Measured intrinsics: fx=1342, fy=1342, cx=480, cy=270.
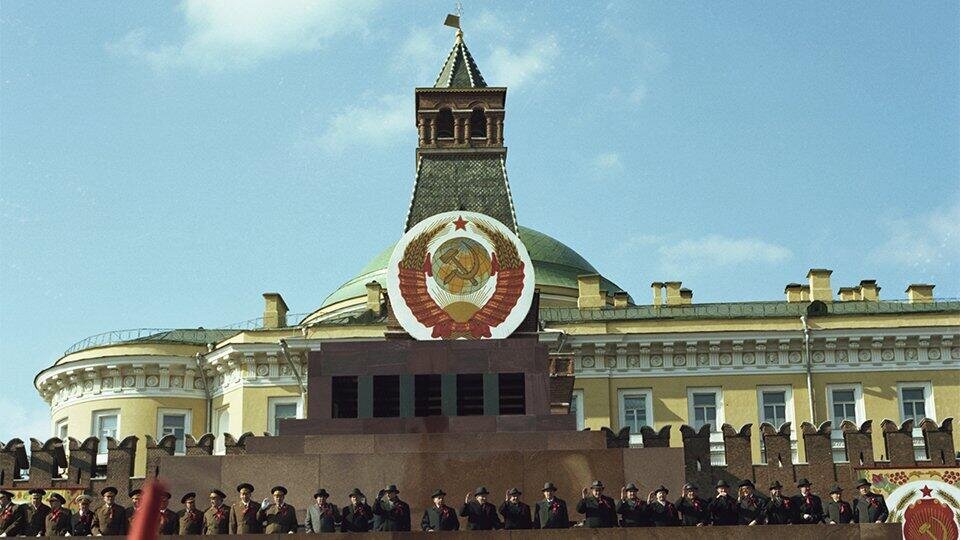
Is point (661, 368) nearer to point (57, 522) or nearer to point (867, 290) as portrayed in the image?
point (867, 290)

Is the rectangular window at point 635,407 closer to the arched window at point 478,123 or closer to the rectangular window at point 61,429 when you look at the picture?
the arched window at point 478,123

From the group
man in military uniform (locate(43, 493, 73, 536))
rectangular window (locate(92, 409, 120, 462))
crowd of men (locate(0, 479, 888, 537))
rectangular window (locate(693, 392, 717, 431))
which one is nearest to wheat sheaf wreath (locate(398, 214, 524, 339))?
crowd of men (locate(0, 479, 888, 537))

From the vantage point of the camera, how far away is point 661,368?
37969mm

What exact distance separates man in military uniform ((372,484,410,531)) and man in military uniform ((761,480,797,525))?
458 centimetres

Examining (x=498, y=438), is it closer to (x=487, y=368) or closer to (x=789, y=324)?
(x=487, y=368)

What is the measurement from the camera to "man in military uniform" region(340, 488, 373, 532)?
1631cm

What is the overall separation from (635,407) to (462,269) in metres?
16.7

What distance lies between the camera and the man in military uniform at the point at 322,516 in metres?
16.3

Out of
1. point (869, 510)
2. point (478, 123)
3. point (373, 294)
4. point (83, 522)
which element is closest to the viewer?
point (83, 522)

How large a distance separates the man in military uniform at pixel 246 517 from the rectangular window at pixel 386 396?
3820 millimetres

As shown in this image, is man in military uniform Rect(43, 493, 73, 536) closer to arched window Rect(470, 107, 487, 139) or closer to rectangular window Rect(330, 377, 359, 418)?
rectangular window Rect(330, 377, 359, 418)

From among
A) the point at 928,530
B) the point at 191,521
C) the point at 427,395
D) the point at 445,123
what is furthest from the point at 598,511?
the point at 445,123

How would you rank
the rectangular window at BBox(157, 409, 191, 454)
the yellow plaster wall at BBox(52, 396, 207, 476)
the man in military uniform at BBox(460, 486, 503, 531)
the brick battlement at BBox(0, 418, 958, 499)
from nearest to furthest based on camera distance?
the man in military uniform at BBox(460, 486, 503, 531) < the brick battlement at BBox(0, 418, 958, 499) < the yellow plaster wall at BBox(52, 396, 207, 476) < the rectangular window at BBox(157, 409, 191, 454)

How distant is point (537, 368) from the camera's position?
67.5 ft
